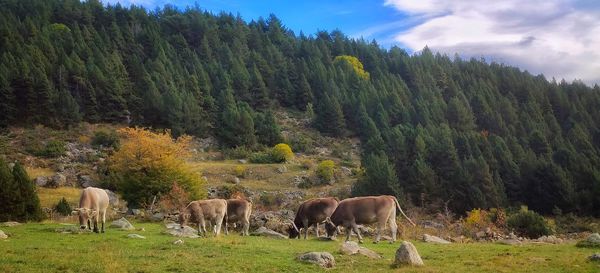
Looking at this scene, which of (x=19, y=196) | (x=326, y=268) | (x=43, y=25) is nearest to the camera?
(x=326, y=268)

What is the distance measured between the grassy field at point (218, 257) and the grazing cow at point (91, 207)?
5.17 feet

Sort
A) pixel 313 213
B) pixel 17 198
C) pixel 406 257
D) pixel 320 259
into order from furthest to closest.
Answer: pixel 17 198, pixel 313 213, pixel 320 259, pixel 406 257

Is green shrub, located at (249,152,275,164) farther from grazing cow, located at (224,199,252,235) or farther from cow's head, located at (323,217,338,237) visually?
cow's head, located at (323,217,338,237)

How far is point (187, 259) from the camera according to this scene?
13.7 meters

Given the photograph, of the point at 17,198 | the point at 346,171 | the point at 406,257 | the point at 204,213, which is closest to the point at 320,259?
the point at 406,257

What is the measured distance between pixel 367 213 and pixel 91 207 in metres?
11.6

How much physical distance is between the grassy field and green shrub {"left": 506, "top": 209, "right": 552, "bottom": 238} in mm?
19722

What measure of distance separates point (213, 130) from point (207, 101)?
895 centimetres

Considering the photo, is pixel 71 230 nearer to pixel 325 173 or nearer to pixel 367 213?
pixel 367 213

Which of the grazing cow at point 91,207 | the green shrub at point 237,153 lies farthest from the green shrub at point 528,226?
the green shrub at point 237,153

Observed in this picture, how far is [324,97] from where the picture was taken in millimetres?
111000

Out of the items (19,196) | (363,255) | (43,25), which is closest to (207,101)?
(43,25)

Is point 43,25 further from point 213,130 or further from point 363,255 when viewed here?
point 363,255

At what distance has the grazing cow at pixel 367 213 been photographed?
1969 cm
